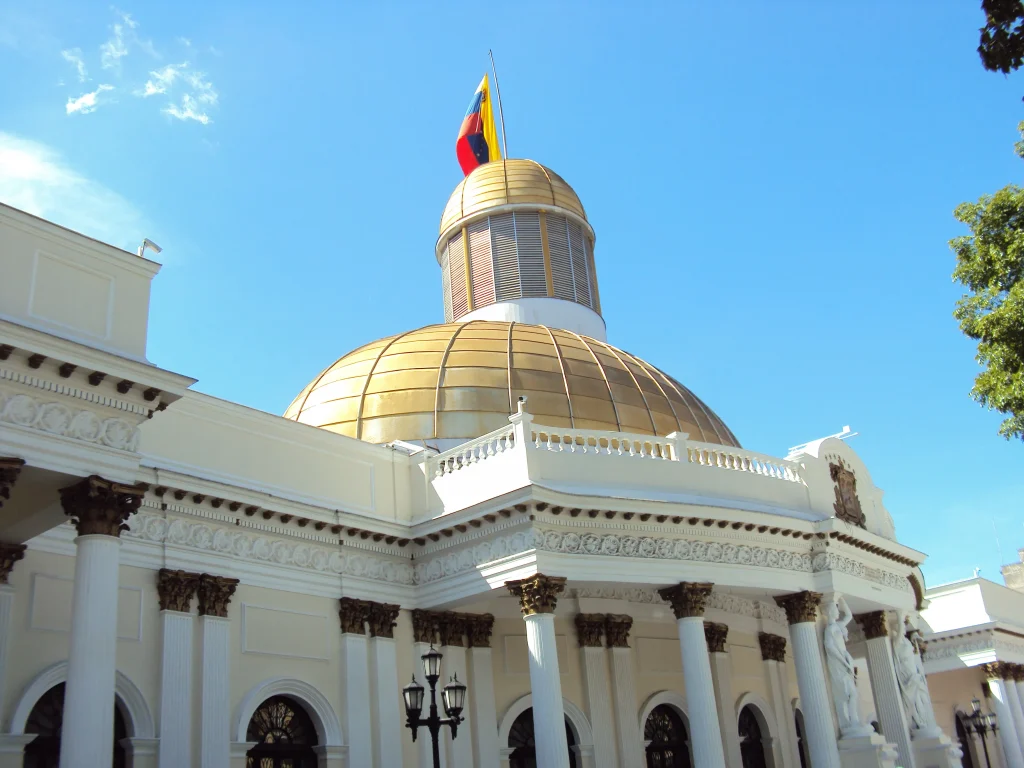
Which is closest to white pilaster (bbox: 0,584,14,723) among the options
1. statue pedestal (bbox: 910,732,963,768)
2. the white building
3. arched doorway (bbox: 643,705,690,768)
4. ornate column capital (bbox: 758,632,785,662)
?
the white building

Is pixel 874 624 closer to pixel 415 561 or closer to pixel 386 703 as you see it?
pixel 415 561

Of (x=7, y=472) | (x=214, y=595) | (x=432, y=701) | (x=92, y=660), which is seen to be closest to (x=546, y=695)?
(x=432, y=701)

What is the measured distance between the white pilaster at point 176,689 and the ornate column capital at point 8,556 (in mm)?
2221

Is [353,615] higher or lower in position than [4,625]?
higher

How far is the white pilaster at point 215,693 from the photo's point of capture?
1411 cm

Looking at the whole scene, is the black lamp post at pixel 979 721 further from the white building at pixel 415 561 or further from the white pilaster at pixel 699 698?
the white pilaster at pixel 699 698

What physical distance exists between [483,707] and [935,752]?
896 cm

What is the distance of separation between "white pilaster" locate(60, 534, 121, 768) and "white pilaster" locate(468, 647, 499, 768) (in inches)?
306

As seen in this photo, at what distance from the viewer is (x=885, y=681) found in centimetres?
2081

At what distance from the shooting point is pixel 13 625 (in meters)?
12.7

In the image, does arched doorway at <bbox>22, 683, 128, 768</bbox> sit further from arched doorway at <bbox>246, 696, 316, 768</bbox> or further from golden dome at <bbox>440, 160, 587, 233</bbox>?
golden dome at <bbox>440, 160, 587, 233</bbox>

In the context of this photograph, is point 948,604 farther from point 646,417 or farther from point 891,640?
point 646,417

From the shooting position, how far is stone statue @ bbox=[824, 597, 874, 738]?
19.0 metres

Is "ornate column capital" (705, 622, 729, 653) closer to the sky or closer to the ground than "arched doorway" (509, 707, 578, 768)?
closer to the sky
